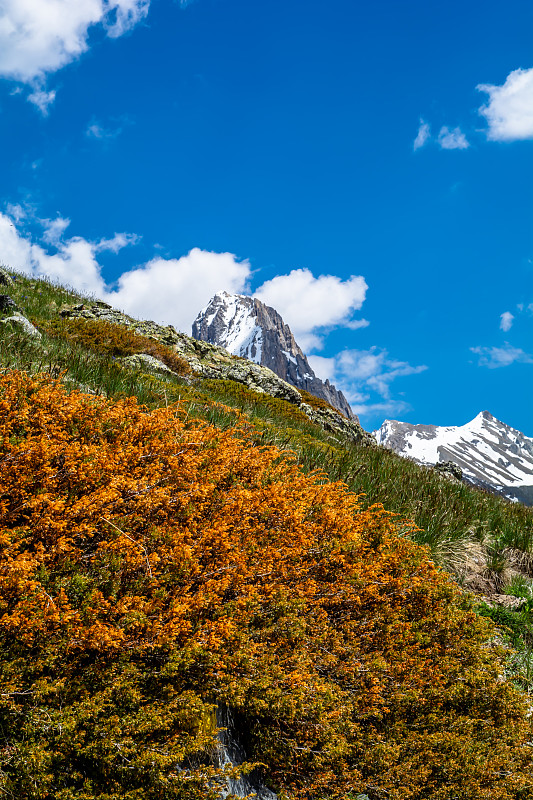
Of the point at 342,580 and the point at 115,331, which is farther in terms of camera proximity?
the point at 115,331

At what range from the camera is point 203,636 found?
2545mm

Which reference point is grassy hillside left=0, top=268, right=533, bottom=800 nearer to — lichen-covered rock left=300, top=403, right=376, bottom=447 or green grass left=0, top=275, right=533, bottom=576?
green grass left=0, top=275, right=533, bottom=576

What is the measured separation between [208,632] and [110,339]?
1243 cm

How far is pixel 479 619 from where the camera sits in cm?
444

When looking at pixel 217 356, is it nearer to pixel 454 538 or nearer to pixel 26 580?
pixel 454 538

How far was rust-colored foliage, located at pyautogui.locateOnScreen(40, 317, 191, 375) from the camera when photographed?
13.2 meters

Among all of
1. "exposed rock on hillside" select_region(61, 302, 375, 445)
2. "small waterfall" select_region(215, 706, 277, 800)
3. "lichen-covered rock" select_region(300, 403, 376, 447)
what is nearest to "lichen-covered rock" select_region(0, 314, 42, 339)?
"small waterfall" select_region(215, 706, 277, 800)

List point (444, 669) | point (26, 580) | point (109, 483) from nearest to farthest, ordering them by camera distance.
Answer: point (26, 580), point (109, 483), point (444, 669)

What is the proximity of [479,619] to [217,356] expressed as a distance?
58.5 feet

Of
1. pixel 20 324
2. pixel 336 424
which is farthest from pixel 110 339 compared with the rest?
pixel 336 424

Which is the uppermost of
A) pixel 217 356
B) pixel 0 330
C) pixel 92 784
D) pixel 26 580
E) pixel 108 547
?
pixel 217 356

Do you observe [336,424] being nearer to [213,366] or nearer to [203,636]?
[213,366]

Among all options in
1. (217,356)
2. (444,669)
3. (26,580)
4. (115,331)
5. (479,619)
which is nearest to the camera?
(26,580)

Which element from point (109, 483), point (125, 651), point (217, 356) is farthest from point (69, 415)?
point (217, 356)
